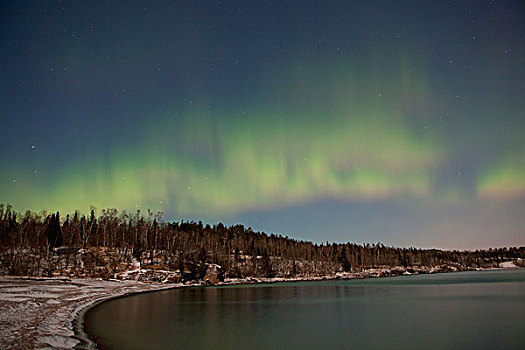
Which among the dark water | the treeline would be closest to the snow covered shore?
the dark water

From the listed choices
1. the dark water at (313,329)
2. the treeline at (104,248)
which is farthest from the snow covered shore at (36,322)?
the treeline at (104,248)

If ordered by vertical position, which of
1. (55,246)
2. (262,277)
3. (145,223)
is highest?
(145,223)

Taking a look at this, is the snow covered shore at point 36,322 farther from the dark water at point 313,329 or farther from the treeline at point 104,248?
the treeline at point 104,248

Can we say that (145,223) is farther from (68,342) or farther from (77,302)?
(68,342)

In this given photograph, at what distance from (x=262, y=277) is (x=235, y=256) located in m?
17.8

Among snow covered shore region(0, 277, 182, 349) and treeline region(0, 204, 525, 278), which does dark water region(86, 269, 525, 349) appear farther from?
treeline region(0, 204, 525, 278)

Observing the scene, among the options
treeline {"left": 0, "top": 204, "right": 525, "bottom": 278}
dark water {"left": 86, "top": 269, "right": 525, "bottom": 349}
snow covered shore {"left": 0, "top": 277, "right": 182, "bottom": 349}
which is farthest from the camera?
treeline {"left": 0, "top": 204, "right": 525, "bottom": 278}

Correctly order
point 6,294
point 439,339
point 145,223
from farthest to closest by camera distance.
Result: point 145,223 → point 6,294 → point 439,339

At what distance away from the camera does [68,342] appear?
19766mm

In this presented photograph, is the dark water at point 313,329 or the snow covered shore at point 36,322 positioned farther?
the dark water at point 313,329

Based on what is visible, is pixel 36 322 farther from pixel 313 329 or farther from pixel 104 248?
pixel 104 248

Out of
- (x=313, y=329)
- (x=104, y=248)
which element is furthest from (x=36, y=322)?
(x=104, y=248)

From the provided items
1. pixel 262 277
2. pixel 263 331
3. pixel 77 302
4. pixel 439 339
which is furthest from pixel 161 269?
pixel 439 339

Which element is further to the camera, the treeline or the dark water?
the treeline
